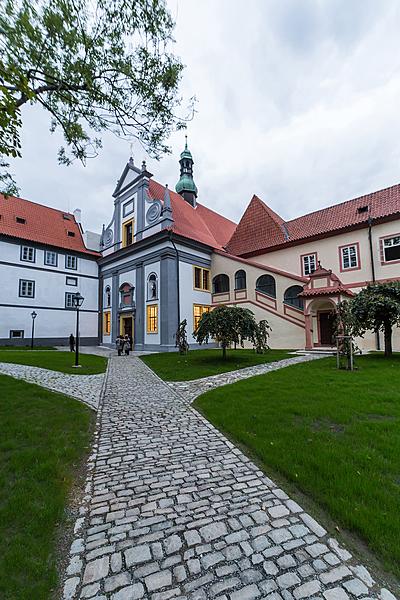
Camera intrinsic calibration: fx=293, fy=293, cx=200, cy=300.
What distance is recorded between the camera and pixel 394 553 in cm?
210

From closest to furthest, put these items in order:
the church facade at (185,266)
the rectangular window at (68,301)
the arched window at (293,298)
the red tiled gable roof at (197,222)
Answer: the church facade at (185,266) < the arched window at (293,298) < the red tiled gable roof at (197,222) < the rectangular window at (68,301)

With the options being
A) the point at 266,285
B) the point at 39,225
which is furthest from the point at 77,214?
the point at 266,285

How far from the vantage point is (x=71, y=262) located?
86.8 feet

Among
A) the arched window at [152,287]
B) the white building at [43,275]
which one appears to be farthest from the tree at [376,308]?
→ the white building at [43,275]

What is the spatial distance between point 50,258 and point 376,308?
2439 cm

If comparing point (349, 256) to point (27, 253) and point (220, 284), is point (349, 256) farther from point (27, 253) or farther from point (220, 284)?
point (27, 253)

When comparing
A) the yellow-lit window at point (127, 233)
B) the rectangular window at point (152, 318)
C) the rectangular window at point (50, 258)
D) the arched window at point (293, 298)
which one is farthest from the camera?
the rectangular window at point (50, 258)

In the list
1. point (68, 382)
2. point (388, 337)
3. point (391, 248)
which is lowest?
point (68, 382)

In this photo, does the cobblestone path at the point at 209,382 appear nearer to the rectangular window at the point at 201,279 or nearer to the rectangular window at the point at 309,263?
the rectangular window at the point at 309,263

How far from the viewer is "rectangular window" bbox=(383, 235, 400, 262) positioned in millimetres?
17109

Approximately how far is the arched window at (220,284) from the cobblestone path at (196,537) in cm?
1917

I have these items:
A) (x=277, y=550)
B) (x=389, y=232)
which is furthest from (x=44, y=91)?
(x=389, y=232)

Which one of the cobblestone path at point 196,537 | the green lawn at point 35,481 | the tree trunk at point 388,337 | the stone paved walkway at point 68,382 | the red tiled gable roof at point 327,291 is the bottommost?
the cobblestone path at point 196,537

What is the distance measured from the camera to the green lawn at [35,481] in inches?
76.8
